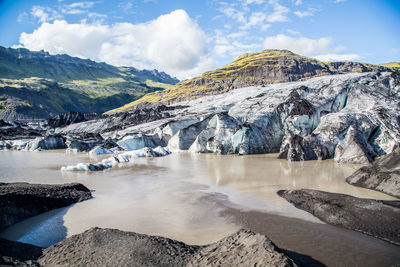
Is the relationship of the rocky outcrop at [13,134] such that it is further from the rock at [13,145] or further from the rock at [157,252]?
the rock at [157,252]

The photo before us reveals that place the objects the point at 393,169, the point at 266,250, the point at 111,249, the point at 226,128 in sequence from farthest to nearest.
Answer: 1. the point at 226,128
2. the point at 393,169
3. the point at 111,249
4. the point at 266,250

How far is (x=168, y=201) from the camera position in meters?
7.55

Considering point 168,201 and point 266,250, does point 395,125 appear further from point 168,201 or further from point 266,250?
point 266,250

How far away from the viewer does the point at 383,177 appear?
8.16 metres

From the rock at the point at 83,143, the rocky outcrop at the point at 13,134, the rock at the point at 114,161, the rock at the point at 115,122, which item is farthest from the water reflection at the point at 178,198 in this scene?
the rock at the point at 115,122

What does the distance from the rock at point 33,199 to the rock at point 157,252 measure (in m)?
2.37

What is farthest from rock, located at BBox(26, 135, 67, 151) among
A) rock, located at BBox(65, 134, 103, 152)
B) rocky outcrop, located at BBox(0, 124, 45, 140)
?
rocky outcrop, located at BBox(0, 124, 45, 140)

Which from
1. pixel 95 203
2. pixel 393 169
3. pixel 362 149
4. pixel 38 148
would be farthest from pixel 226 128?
pixel 38 148

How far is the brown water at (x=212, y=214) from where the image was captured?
15.3ft

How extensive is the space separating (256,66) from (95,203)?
308ft

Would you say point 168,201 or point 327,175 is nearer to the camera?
point 168,201

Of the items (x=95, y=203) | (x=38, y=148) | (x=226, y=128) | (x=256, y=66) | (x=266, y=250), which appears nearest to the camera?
(x=266, y=250)

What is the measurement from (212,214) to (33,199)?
4.62m

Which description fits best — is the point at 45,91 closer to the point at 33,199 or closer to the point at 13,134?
the point at 13,134
